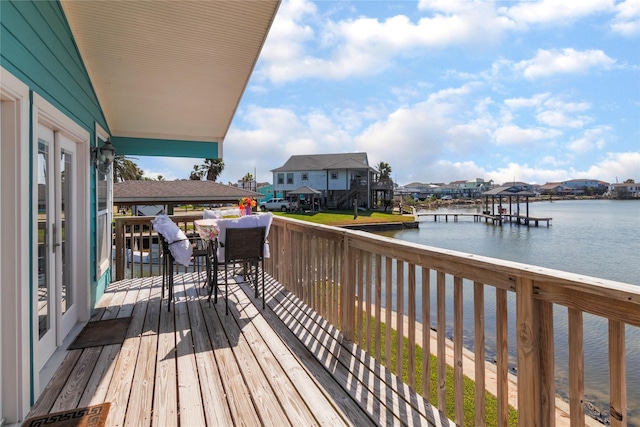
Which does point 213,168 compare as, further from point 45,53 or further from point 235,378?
point 235,378

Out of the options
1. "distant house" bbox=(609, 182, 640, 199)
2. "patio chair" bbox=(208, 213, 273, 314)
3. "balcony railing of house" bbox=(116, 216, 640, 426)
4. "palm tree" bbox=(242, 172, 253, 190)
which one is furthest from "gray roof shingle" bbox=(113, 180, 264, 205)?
"distant house" bbox=(609, 182, 640, 199)

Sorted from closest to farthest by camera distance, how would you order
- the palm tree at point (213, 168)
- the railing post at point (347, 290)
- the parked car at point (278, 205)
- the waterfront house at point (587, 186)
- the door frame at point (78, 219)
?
1. the door frame at point (78, 219)
2. the railing post at point (347, 290)
3. the parked car at point (278, 205)
4. the palm tree at point (213, 168)
5. the waterfront house at point (587, 186)

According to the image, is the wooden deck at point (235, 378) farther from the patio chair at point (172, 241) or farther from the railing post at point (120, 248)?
the railing post at point (120, 248)

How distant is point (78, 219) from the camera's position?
11.5ft

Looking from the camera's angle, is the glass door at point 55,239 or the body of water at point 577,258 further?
the body of water at point 577,258

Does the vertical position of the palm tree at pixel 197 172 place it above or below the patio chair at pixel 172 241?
above

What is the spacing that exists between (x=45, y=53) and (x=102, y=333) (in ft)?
7.66

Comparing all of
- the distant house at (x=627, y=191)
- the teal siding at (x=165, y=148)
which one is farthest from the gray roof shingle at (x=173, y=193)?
the distant house at (x=627, y=191)

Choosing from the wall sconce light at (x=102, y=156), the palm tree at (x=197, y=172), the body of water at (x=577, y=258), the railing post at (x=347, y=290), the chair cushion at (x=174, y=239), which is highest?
the palm tree at (x=197, y=172)

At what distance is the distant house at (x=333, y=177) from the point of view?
34.3 meters

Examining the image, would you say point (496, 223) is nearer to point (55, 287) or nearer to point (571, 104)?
point (571, 104)

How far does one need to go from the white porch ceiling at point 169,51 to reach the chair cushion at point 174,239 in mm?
1610

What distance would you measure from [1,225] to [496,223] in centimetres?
3745

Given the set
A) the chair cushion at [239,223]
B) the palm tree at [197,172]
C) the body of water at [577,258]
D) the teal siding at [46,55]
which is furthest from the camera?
the palm tree at [197,172]
